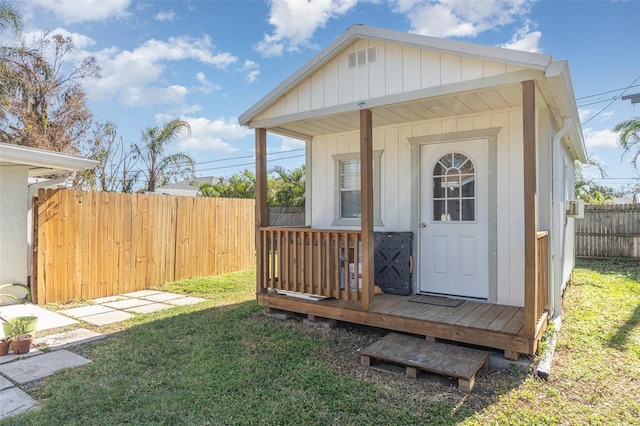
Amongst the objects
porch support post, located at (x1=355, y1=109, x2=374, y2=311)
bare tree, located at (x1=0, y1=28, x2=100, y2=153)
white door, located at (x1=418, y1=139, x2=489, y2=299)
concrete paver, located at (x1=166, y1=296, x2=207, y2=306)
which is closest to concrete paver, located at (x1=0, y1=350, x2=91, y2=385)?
concrete paver, located at (x1=166, y1=296, x2=207, y2=306)

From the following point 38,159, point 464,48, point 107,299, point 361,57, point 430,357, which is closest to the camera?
point 430,357

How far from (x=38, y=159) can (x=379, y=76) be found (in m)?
4.96

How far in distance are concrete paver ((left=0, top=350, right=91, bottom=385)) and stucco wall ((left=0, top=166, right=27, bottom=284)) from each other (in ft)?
9.04

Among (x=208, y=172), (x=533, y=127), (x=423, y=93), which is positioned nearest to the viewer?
(x=533, y=127)

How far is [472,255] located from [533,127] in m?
1.95

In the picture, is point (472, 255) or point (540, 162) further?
point (472, 255)

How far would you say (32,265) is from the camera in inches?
220

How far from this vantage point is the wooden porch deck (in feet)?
10.8

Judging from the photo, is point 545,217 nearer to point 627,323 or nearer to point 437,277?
point 437,277

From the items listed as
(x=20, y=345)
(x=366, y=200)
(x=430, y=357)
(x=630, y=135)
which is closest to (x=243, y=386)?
(x=430, y=357)

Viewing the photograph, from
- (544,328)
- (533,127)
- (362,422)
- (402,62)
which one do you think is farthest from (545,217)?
(362,422)

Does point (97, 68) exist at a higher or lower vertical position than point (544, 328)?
higher

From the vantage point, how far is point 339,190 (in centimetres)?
571

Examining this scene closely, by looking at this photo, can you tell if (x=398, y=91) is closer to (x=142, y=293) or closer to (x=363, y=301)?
(x=363, y=301)
